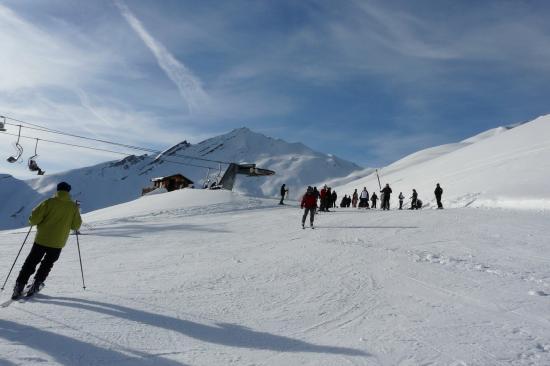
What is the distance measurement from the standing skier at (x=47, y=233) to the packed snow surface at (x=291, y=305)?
0.40 metres

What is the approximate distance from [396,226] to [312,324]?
12.4m

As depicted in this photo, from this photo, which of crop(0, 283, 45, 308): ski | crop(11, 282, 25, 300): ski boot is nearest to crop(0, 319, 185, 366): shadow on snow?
crop(0, 283, 45, 308): ski

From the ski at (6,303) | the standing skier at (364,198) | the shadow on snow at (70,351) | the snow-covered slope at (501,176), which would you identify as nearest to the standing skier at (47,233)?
the ski at (6,303)

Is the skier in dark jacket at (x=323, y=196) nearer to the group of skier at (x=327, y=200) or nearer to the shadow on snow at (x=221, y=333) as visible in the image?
the group of skier at (x=327, y=200)

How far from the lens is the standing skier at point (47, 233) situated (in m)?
6.66

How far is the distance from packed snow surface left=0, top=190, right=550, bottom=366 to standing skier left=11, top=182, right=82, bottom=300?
Answer: 40 cm

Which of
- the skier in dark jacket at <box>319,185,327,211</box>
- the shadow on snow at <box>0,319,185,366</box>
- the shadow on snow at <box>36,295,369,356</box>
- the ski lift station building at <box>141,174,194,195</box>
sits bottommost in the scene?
the shadow on snow at <box>0,319,185,366</box>

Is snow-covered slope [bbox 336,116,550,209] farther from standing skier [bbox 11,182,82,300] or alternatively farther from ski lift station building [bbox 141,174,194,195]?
ski lift station building [bbox 141,174,194,195]

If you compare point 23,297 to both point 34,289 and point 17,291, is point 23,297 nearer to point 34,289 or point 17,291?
point 17,291

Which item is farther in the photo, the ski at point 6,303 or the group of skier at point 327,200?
the group of skier at point 327,200

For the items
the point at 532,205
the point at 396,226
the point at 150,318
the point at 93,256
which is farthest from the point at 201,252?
the point at 532,205

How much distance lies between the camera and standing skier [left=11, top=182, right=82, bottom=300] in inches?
262

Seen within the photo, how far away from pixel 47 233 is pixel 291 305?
3.87m

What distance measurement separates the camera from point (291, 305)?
6.56 metres
